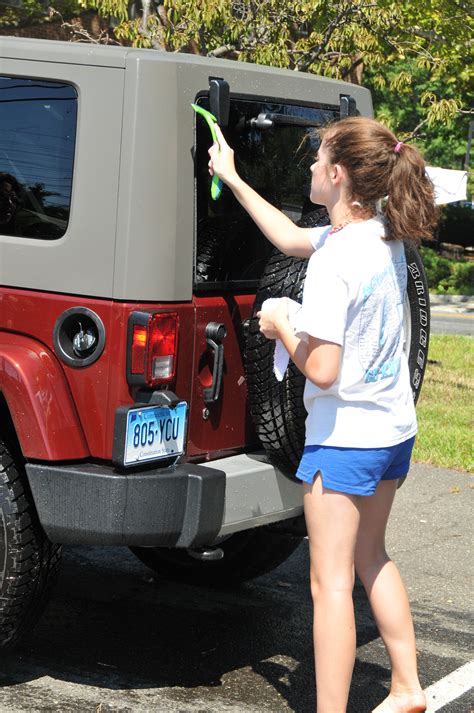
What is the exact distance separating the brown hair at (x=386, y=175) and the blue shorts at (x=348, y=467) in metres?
0.63

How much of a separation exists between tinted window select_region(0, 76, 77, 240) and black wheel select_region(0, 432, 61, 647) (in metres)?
0.74

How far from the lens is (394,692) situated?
3.43m

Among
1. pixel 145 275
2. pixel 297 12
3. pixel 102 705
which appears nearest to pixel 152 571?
pixel 102 705

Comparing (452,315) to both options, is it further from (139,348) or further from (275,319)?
(275,319)

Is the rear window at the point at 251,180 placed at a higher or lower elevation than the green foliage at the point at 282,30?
lower

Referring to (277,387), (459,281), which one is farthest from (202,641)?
(459,281)

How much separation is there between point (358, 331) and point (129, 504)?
0.88 meters

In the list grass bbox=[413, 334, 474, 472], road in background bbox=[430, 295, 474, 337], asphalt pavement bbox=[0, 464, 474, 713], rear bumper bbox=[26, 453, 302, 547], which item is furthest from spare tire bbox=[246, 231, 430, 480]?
road in background bbox=[430, 295, 474, 337]

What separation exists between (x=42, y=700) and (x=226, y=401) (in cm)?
117

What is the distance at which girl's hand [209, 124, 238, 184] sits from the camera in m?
3.42

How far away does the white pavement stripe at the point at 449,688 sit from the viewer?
3.84 m

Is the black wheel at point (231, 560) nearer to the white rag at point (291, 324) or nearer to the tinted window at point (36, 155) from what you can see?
the white rag at point (291, 324)

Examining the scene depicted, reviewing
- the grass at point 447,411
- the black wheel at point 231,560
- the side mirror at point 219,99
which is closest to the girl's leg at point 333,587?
the side mirror at point 219,99

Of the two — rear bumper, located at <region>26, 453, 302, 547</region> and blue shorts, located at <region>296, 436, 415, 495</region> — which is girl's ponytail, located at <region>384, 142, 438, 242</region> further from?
rear bumper, located at <region>26, 453, 302, 547</region>
